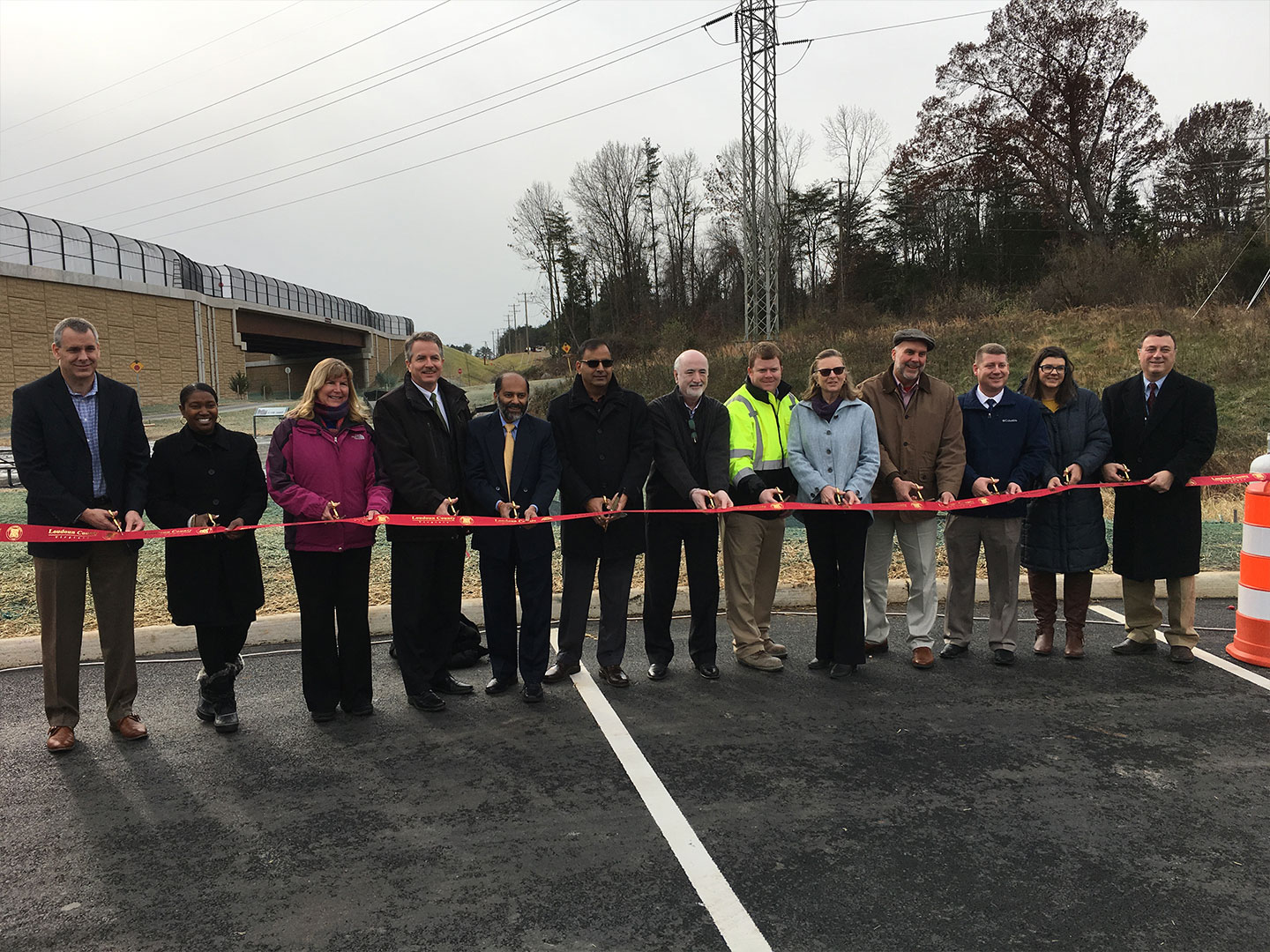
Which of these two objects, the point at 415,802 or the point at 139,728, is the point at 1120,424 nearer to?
the point at 415,802

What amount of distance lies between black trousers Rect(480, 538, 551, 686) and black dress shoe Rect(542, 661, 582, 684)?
0.11m

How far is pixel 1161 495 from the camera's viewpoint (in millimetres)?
6316

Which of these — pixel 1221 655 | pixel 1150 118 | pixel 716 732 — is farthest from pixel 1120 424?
pixel 1150 118

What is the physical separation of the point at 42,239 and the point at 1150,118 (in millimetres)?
58482

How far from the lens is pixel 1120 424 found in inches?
258

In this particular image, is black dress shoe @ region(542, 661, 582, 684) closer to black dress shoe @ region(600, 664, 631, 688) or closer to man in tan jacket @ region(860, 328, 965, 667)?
black dress shoe @ region(600, 664, 631, 688)

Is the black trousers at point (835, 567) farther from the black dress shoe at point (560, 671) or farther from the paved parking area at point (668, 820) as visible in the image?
the black dress shoe at point (560, 671)

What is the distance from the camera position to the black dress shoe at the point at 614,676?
573cm

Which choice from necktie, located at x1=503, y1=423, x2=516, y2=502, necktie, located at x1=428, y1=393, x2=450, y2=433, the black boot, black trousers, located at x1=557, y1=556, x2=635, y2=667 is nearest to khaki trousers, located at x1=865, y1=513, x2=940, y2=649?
black trousers, located at x1=557, y1=556, x2=635, y2=667

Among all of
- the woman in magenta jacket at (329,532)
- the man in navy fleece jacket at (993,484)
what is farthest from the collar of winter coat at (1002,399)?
the woman in magenta jacket at (329,532)

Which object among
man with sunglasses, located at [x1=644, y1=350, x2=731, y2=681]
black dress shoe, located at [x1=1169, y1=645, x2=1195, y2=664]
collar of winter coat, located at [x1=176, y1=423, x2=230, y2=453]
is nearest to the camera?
collar of winter coat, located at [x1=176, y1=423, x2=230, y2=453]

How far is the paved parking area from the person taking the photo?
3117 mm

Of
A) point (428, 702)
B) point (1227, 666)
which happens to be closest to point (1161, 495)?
point (1227, 666)

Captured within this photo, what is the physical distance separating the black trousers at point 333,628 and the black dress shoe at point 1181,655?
17.9 ft
